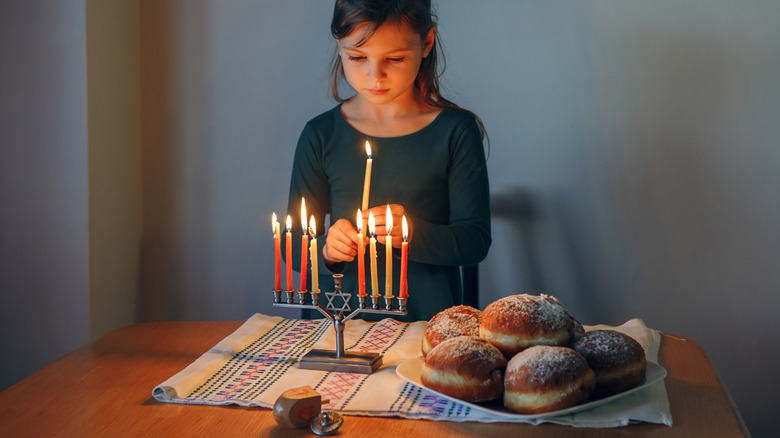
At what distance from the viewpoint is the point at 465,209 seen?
5.06ft

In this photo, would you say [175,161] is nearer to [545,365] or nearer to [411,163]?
[411,163]

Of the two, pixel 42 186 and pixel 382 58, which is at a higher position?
pixel 382 58

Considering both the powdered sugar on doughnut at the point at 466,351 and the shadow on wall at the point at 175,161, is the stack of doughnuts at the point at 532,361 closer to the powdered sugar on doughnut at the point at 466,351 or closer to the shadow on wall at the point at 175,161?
the powdered sugar on doughnut at the point at 466,351

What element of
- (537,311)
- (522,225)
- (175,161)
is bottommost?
(537,311)

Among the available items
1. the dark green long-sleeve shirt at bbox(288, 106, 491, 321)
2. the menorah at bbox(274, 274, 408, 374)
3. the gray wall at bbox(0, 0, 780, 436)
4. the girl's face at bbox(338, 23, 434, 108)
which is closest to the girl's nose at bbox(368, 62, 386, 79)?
the girl's face at bbox(338, 23, 434, 108)

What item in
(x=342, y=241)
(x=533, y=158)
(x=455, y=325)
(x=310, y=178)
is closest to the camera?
(x=455, y=325)

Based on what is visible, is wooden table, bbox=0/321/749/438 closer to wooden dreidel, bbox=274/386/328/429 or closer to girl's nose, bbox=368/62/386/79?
wooden dreidel, bbox=274/386/328/429

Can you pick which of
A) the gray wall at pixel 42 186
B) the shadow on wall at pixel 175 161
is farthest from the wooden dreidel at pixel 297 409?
the shadow on wall at pixel 175 161

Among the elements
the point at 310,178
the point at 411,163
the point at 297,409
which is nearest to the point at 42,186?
the point at 310,178

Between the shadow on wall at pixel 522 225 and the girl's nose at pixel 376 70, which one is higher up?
the girl's nose at pixel 376 70

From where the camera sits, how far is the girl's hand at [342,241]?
46.6 inches

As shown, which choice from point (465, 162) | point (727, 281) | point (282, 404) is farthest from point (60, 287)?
point (727, 281)

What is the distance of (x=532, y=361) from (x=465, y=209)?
29.8 inches

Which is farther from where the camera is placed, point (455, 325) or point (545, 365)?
point (455, 325)
